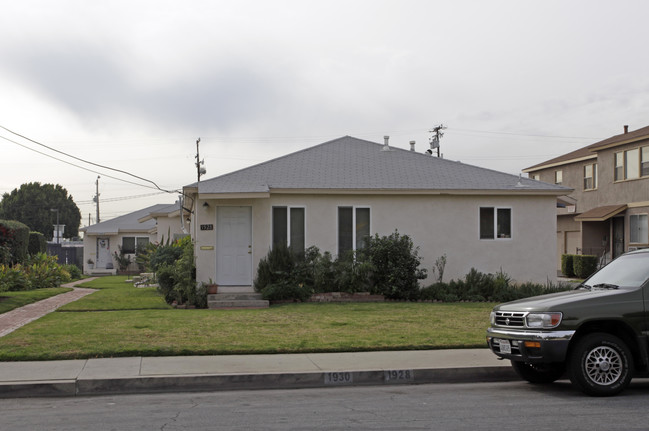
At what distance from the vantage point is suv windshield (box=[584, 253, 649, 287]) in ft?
27.3

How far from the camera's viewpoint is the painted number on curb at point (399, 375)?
8.98 m

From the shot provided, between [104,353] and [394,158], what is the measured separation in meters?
13.6

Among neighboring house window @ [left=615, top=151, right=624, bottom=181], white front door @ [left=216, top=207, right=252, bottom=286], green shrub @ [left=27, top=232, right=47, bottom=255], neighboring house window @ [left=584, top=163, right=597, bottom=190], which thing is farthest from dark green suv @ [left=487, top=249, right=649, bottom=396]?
neighboring house window @ [left=584, top=163, right=597, bottom=190]

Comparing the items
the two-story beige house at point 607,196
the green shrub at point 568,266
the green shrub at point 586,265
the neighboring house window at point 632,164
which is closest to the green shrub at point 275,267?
the two-story beige house at point 607,196

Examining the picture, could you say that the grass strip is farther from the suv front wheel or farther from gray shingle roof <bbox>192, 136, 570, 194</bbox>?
gray shingle roof <bbox>192, 136, 570, 194</bbox>

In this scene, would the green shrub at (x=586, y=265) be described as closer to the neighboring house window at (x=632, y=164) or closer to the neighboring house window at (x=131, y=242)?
the neighboring house window at (x=632, y=164)

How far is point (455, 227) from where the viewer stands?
64.2ft

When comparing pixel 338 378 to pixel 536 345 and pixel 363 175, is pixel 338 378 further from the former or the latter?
pixel 363 175

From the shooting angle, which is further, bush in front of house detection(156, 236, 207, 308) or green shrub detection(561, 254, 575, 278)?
green shrub detection(561, 254, 575, 278)

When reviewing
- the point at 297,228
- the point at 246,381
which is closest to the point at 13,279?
the point at 297,228

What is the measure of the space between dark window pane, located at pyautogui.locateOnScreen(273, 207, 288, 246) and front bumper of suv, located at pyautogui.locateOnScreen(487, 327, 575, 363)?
1120cm

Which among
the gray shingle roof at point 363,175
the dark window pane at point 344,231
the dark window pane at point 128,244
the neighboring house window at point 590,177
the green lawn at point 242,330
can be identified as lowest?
the green lawn at point 242,330

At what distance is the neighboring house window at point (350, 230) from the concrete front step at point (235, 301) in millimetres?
3130

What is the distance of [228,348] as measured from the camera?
10.5m
